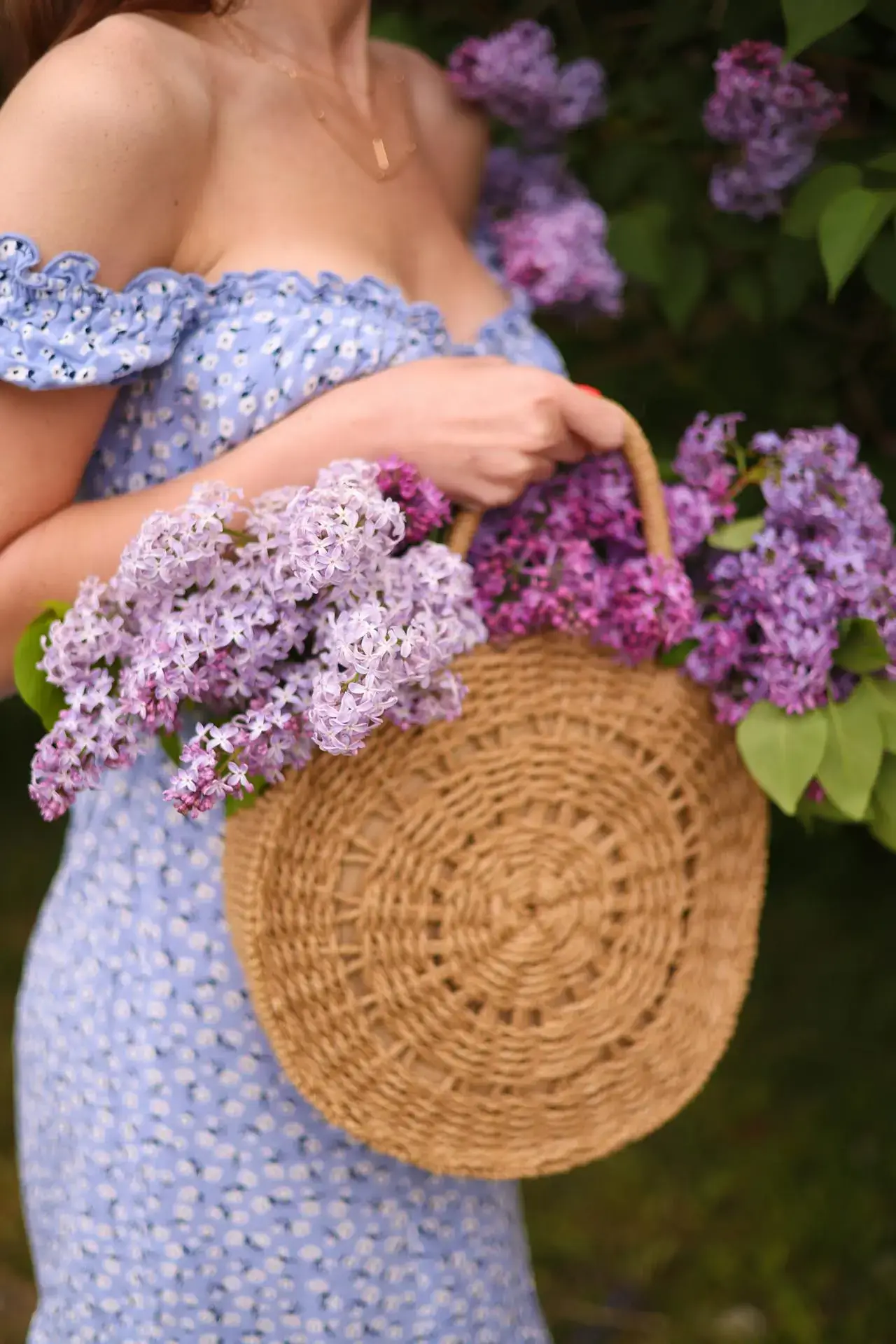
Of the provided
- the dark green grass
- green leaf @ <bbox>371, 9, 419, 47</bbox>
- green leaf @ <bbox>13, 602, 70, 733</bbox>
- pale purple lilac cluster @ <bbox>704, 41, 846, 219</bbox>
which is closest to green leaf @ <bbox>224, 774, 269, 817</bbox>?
green leaf @ <bbox>13, 602, 70, 733</bbox>

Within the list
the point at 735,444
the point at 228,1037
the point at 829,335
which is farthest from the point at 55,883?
the point at 829,335

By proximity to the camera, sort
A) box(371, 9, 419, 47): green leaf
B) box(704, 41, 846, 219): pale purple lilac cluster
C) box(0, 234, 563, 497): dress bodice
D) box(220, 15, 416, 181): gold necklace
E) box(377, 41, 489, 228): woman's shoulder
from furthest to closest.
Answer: box(371, 9, 419, 47): green leaf < box(377, 41, 489, 228): woman's shoulder < box(704, 41, 846, 219): pale purple lilac cluster < box(220, 15, 416, 181): gold necklace < box(0, 234, 563, 497): dress bodice

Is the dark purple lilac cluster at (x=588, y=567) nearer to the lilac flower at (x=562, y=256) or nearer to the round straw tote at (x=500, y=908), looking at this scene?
the round straw tote at (x=500, y=908)

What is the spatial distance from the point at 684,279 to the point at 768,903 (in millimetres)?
2060

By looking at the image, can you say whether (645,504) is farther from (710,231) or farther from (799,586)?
(710,231)

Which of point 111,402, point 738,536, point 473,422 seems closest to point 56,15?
point 111,402

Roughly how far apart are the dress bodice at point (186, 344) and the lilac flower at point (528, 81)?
0.43 metres

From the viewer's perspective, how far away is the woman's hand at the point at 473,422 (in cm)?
109

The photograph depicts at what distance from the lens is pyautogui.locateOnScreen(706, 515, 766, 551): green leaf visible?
44.5 inches

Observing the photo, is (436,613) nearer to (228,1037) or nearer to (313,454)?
(313,454)

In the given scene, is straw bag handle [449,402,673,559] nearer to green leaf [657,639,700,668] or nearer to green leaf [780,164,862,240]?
green leaf [657,639,700,668]

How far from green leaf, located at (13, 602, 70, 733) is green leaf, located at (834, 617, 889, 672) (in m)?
0.60

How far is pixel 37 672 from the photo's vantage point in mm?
1051

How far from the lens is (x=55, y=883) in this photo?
1.40 m
